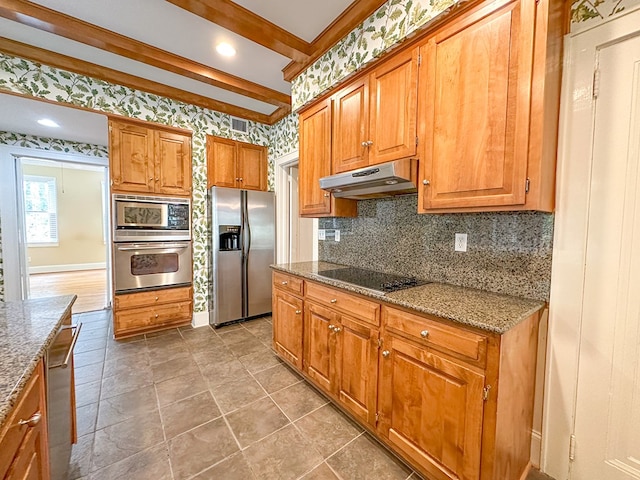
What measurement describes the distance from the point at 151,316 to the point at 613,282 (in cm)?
387

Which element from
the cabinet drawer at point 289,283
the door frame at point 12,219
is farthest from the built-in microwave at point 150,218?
the cabinet drawer at point 289,283

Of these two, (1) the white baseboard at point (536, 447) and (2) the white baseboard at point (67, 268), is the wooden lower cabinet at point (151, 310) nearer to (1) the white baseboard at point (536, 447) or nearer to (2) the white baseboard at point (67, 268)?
(1) the white baseboard at point (536, 447)

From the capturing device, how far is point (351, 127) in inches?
78.4

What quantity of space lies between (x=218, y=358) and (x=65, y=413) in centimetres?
141

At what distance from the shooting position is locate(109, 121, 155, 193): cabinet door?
2.82 metres

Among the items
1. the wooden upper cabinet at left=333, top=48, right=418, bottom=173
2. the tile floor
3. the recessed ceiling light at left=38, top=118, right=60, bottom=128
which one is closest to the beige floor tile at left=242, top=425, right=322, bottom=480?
the tile floor

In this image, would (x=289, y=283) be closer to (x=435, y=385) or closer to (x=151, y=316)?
(x=435, y=385)

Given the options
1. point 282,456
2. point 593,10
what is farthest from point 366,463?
point 593,10

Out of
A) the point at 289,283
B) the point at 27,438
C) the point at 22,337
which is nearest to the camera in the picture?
the point at 27,438

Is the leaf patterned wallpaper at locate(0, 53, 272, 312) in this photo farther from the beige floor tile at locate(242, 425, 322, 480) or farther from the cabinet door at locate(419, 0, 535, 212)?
the cabinet door at locate(419, 0, 535, 212)

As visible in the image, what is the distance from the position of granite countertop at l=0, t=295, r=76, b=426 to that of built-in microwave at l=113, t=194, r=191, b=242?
5.60 feet

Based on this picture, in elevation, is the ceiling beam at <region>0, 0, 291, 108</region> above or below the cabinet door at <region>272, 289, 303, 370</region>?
above

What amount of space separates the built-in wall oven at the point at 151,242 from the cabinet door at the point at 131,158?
0.46 ft

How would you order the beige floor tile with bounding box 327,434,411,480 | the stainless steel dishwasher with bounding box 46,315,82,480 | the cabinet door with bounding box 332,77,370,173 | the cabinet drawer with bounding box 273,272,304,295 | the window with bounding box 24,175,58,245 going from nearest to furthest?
the stainless steel dishwasher with bounding box 46,315,82,480, the beige floor tile with bounding box 327,434,411,480, the cabinet door with bounding box 332,77,370,173, the cabinet drawer with bounding box 273,272,304,295, the window with bounding box 24,175,58,245
